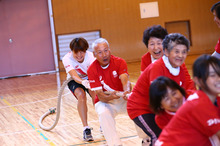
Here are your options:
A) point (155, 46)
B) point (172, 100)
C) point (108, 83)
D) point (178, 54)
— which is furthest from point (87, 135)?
point (172, 100)

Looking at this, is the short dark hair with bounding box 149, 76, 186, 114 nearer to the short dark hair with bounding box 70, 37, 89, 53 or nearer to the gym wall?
the short dark hair with bounding box 70, 37, 89, 53

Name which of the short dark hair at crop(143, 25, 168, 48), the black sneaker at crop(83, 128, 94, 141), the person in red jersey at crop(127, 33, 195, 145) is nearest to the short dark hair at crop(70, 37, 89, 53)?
the black sneaker at crop(83, 128, 94, 141)

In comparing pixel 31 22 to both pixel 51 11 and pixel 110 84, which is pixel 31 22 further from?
pixel 110 84

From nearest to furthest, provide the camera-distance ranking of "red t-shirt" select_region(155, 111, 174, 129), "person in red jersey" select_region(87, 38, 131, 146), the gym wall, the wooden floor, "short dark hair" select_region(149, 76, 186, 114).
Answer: "short dark hair" select_region(149, 76, 186, 114), "red t-shirt" select_region(155, 111, 174, 129), "person in red jersey" select_region(87, 38, 131, 146), the wooden floor, the gym wall

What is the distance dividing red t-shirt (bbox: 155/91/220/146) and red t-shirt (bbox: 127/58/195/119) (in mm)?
646

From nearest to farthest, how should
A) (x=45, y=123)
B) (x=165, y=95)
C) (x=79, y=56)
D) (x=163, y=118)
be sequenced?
1. (x=165, y=95)
2. (x=163, y=118)
3. (x=79, y=56)
4. (x=45, y=123)

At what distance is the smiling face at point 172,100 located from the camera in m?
2.25

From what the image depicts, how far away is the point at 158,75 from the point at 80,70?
87.3 inches

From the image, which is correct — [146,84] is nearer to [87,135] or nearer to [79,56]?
[87,135]

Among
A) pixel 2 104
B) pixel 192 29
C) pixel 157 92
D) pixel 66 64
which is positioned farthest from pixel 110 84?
pixel 192 29

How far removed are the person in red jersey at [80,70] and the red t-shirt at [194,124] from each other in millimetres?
2358

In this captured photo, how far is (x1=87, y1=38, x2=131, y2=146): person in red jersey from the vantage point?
12.0 ft

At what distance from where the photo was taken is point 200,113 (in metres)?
1.96

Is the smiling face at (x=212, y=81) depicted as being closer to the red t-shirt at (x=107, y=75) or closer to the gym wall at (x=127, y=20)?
the red t-shirt at (x=107, y=75)
